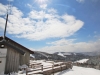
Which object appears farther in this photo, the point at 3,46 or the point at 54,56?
the point at 54,56

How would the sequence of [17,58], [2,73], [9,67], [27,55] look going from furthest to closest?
[27,55], [17,58], [9,67], [2,73]

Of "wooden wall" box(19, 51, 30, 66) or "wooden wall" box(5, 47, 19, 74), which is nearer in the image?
"wooden wall" box(5, 47, 19, 74)

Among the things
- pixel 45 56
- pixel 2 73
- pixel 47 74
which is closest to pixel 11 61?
pixel 2 73

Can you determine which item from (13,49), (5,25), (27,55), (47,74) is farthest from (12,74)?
(27,55)

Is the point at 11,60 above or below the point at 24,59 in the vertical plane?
A: below

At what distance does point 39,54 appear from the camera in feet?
186

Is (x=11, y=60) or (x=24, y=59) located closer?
(x=11, y=60)

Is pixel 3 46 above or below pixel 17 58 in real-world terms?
above

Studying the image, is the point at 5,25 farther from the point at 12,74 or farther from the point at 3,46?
the point at 12,74

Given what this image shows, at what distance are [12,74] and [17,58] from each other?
224cm

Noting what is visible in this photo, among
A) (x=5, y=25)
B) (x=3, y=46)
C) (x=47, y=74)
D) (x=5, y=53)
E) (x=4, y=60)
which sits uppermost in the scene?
(x=5, y=25)

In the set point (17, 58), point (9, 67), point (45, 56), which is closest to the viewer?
point (9, 67)

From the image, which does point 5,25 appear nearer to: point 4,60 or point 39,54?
point 4,60

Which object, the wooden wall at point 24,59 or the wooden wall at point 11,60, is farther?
the wooden wall at point 24,59
